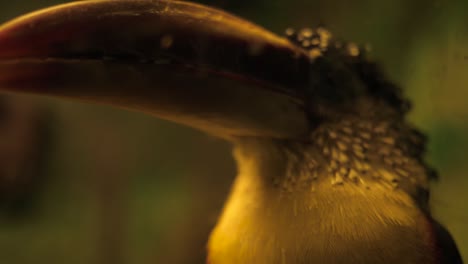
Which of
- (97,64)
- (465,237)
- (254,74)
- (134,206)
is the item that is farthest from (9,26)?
(134,206)

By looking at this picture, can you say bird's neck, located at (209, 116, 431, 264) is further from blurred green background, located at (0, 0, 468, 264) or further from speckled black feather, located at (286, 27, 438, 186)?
blurred green background, located at (0, 0, 468, 264)

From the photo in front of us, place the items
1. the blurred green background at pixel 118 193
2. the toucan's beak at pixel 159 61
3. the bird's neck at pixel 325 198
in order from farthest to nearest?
the blurred green background at pixel 118 193, the bird's neck at pixel 325 198, the toucan's beak at pixel 159 61

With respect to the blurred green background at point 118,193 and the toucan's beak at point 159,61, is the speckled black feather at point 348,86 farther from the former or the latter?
the blurred green background at point 118,193

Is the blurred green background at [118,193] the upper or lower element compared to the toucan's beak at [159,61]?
lower

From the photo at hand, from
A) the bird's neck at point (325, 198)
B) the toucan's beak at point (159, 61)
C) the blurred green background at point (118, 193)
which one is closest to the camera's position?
the toucan's beak at point (159, 61)

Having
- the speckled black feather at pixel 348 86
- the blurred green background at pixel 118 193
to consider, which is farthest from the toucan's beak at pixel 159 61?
the blurred green background at pixel 118 193

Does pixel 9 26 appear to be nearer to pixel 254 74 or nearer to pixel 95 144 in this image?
pixel 254 74

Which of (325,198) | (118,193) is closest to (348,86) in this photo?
(325,198)
